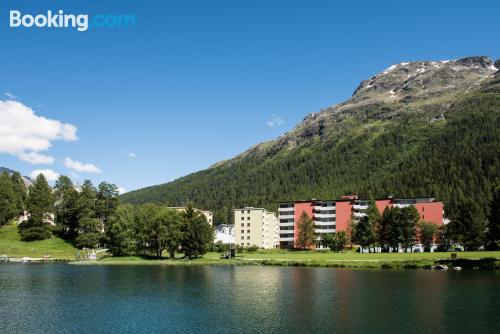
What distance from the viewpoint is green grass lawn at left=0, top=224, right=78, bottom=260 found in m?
149

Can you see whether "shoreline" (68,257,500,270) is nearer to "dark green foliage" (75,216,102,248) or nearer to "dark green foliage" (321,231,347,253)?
"dark green foliage" (75,216,102,248)

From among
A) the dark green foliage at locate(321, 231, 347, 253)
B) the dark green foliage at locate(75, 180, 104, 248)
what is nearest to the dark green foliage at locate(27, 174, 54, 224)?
the dark green foliage at locate(75, 180, 104, 248)

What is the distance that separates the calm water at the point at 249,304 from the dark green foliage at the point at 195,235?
1772 inches

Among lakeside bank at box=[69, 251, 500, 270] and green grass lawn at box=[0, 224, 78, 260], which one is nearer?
A: lakeside bank at box=[69, 251, 500, 270]

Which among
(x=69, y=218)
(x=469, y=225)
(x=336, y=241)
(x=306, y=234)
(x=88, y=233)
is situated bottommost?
(x=336, y=241)

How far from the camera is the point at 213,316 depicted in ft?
168

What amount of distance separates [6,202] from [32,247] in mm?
26700

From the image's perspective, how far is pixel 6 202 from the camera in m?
172

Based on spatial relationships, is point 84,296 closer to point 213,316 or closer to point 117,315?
point 117,315

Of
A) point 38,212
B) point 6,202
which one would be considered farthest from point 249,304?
point 6,202

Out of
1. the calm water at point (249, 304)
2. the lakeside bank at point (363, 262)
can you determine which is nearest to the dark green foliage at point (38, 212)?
the lakeside bank at point (363, 262)

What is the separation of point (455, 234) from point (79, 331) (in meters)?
Answer: 131

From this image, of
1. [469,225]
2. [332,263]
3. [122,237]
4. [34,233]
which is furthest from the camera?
[34,233]

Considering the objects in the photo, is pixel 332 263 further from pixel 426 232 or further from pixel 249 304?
pixel 249 304
